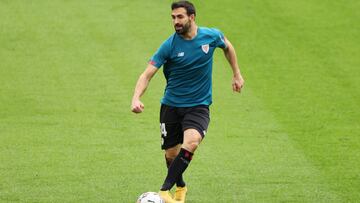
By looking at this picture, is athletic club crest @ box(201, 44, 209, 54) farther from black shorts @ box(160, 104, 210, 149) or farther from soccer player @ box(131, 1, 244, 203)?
black shorts @ box(160, 104, 210, 149)

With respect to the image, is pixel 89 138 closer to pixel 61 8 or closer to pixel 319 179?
pixel 319 179

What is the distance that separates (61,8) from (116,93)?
4.48 metres

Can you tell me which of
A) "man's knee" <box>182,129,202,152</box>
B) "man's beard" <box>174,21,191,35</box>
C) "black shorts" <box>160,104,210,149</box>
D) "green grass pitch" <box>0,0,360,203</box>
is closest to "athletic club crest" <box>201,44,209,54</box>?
"man's beard" <box>174,21,191,35</box>

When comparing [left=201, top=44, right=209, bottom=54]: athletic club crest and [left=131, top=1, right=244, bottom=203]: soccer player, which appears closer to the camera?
[left=131, top=1, right=244, bottom=203]: soccer player

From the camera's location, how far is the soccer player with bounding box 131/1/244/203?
35.5ft

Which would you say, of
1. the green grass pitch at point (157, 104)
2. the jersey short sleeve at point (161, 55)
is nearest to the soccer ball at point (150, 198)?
the green grass pitch at point (157, 104)

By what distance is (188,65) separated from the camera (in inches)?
433

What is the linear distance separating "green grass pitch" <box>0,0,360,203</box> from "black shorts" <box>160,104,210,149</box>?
2.64 ft

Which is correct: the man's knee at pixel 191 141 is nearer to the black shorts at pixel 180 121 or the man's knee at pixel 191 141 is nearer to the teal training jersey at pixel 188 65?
the black shorts at pixel 180 121

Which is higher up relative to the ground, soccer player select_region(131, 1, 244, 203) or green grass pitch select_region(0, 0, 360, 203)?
soccer player select_region(131, 1, 244, 203)

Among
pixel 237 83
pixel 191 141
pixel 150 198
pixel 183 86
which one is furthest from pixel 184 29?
pixel 150 198

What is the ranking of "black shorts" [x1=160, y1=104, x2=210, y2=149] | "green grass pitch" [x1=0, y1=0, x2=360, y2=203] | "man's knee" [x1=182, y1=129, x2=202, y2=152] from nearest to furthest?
"man's knee" [x1=182, y1=129, x2=202, y2=152]
"black shorts" [x1=160, y1=104, x2=210, y2=149]
"green grass pitch" [x1=0, y1=0, x2=360, y2=203]

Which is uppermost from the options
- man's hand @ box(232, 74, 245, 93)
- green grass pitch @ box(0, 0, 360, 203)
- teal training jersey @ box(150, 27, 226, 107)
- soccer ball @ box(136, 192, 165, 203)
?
teal training jersey @ box(150, 27, 226, 107)

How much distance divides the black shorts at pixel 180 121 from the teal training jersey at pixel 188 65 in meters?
0.07
